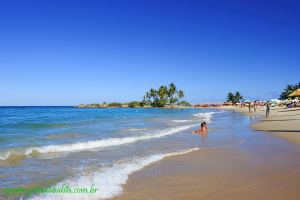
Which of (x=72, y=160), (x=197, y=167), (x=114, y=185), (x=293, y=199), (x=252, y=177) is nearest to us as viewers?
(x=293, y=199)

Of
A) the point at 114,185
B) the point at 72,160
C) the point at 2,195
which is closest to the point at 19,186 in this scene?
the point at 2,195

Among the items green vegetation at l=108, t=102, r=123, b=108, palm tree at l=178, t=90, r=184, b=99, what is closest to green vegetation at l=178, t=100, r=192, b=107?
palm tree at l=178, t=90, r=184, b=99

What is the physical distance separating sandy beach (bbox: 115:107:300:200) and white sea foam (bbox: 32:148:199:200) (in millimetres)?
228

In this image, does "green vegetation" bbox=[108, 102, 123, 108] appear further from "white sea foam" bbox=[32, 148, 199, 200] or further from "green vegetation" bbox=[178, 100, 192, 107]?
"white sea foam" bbox=[32, 148, 199, 200]

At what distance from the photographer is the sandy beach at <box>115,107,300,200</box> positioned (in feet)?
20.7

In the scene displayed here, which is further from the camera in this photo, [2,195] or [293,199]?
[2,195]

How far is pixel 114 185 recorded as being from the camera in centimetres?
704

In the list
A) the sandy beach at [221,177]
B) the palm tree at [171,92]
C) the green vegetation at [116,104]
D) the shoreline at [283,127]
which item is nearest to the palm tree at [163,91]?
the palm tree at [171,92]

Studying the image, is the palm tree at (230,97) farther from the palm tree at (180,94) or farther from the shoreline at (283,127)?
the shoreline at (283,127)

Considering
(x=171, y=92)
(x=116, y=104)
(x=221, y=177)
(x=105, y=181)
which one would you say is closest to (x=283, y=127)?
(x=221, y=177)

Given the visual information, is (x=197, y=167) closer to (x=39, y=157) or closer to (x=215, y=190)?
(x=215, y=190)

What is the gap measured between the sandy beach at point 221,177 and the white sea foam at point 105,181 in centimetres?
23

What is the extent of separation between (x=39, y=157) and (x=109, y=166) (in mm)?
3215

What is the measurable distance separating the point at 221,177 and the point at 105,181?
2.65m
